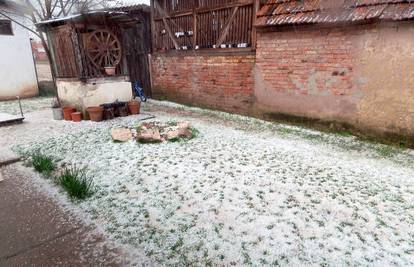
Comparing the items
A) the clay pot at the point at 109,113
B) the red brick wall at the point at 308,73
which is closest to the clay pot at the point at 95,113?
the clay pot at the point at 109,113

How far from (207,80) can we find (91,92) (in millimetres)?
3630

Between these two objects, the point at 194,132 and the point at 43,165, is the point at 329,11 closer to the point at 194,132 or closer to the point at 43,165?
the point at 194,132

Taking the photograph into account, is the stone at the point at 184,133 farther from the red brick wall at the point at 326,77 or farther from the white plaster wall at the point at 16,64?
the white plaster wall at the point at 16,64

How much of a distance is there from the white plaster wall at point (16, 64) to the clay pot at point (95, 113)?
699cm

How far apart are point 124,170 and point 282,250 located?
9.76 ft

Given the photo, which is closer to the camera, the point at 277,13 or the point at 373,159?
the point at 373,159

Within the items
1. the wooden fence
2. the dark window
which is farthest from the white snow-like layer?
the wooden fence

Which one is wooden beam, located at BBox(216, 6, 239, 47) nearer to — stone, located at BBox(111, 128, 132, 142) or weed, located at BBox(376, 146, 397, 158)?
stone, located at BBox(111, 128, 132, 142)

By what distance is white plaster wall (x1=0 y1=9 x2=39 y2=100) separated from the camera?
12156mm

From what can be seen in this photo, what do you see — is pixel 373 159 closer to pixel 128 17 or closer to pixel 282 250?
pixel 282 250

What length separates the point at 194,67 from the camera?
31.0 feet

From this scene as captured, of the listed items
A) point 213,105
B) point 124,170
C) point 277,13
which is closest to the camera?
point 124,170

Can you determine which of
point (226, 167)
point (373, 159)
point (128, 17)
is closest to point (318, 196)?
point (226, 167)

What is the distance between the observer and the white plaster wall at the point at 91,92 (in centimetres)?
838
